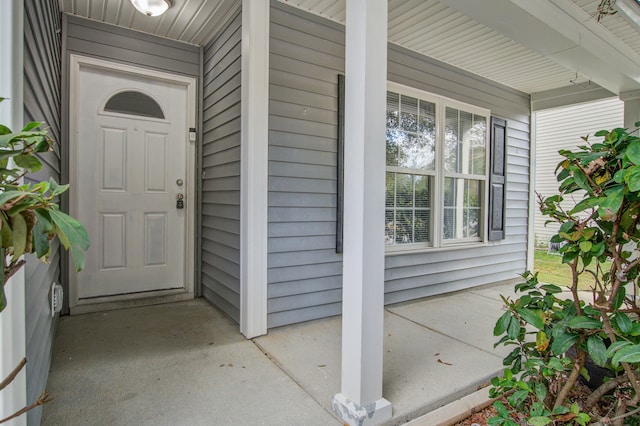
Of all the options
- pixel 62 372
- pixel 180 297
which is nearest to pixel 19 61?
pixel 62 372

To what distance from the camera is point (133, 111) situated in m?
3.12

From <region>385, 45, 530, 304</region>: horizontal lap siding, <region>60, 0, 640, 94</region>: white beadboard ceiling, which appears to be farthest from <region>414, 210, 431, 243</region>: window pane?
<region>60, 0, 640, 94</region>: white beadboard ceiling

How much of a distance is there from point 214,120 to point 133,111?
72 cm

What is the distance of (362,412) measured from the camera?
1499 millimetres

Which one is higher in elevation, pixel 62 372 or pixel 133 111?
pixel 133 111

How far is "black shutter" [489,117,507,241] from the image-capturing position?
14.0 feet

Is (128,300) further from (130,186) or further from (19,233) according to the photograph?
(19,233)

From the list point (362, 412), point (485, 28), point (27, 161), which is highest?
point (485, 28)

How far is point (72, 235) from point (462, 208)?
4117 millimetres

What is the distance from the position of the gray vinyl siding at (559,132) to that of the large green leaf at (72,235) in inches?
322

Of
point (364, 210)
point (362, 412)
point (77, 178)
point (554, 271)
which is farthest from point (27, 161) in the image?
point (554, 271)

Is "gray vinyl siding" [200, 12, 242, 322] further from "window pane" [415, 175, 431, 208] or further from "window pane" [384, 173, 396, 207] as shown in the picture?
"window pane" [415, 175, 431, 208]

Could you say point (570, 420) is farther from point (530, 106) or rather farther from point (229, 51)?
point (530, 106)

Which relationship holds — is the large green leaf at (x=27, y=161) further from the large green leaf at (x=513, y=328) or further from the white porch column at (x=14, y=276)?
the large green leaf at (x=513, y=328)
